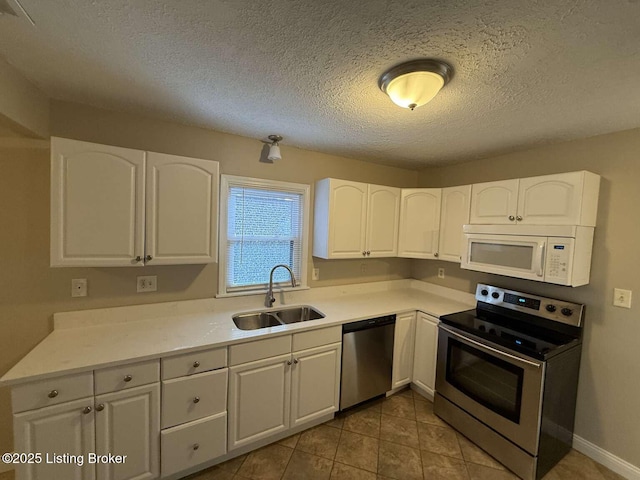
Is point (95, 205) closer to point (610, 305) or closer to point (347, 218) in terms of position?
point (347, 218)

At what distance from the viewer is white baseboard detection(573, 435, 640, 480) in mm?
1820

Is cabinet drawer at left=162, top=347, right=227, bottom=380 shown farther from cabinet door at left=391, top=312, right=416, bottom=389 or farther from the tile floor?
cabinet door at left=391, top=312, right=416, bottom=389

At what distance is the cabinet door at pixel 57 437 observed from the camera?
4.25ft

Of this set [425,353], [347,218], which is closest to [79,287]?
[347,218]

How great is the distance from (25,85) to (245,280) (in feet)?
5.91

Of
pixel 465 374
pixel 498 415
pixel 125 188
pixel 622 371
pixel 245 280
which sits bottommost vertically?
pixel 498 415

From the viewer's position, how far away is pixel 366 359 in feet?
7.79

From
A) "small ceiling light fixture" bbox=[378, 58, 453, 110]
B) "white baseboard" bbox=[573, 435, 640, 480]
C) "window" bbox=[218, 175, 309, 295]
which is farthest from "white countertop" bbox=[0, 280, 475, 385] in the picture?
"small ceiling light fixture" bbox=[378, 58, 453, 110]

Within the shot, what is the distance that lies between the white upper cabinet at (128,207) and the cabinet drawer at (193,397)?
754 mm

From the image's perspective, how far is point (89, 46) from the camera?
3.92ft

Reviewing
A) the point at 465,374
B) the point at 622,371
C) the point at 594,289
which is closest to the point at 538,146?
the point at 594,289

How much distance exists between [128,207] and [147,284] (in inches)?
25.0

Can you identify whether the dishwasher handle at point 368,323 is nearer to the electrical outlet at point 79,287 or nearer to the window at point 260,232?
the window at point 260,232

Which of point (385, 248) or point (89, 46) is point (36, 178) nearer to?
point (89, 46)
